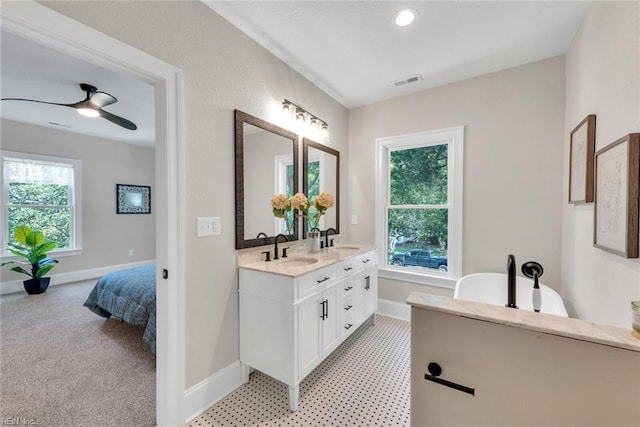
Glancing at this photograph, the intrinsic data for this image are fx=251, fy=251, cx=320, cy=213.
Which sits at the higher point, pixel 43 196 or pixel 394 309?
pixel 43 196

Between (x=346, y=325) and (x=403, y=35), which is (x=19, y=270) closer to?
(x=346, y=325)

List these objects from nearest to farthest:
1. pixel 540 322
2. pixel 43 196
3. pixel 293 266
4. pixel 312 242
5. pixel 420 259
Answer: pixel 540 322 → pixel 293 266 → pixel 312 242 → pixel 420 259 → pixel 43 196

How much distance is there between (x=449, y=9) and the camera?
170 cm

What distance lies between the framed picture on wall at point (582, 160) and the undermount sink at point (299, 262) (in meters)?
1.89

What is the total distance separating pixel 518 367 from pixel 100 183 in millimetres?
6150

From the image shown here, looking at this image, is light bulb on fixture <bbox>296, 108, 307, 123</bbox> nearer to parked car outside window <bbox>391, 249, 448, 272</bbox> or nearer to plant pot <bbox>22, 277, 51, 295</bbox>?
parked car outside window <bbox>391, 249, 448, 272</bbox>

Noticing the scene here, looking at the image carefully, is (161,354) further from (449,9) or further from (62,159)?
(62,159)

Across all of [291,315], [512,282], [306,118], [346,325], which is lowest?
[346,325]

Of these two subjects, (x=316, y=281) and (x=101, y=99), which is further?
(x=101, y=99)

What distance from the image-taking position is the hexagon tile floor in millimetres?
1555

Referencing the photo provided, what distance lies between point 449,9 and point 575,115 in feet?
4.14

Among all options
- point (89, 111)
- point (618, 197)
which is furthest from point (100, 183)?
point (618, 197)

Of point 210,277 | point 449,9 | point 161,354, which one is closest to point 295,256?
point 210,277

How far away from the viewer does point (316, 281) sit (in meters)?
1.83
